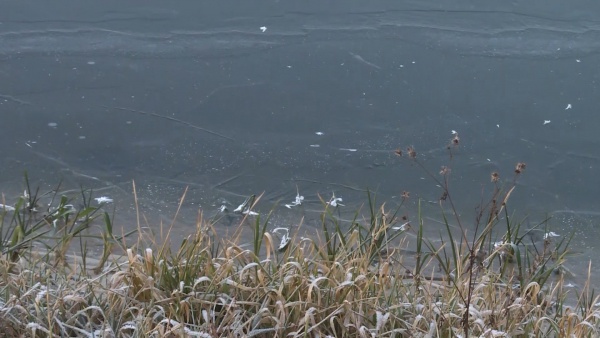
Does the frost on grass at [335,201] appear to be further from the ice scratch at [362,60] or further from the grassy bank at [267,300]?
the ice scratch at [362,60]

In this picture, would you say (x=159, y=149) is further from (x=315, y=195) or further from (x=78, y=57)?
(x=78, y=57)

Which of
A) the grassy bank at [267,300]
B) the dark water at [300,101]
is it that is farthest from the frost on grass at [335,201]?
the grassy bank at [267,300]

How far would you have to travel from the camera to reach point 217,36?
6590 mm

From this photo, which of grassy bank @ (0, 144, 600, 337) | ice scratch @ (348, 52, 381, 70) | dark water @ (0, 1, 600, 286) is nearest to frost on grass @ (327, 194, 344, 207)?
dark water @ (0, 1, 600, 286)

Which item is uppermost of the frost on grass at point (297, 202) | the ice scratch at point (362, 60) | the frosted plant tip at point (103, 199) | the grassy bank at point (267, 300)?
the ice scratch at point (362, 60)

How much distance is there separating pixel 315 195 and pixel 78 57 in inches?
93.6

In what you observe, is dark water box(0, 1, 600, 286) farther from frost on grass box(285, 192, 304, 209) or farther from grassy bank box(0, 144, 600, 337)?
grassy bank box(0, 144, 600, 337)

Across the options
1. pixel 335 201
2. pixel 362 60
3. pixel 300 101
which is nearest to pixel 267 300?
pixel 335 201

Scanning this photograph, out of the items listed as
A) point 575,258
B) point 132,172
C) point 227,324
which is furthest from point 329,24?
point 227,324

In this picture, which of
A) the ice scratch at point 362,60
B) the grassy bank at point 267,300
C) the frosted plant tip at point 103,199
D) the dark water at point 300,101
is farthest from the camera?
the ice scratch at point 362,60

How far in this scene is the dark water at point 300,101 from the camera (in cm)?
496

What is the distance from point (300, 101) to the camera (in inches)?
231

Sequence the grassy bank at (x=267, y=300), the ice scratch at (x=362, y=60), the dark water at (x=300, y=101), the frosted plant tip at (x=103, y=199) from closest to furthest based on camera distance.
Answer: the grassy bank at (x=267, y=300) < the frosted plant tip at (x=103, y=199) < the dark water at (x=300, y=101) < the ice scratch at (x=362, y=60)

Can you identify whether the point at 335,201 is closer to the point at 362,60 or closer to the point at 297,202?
the point at 297,202
